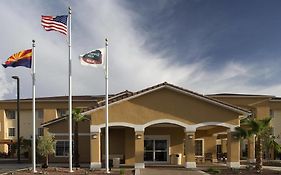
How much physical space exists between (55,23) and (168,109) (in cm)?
1122

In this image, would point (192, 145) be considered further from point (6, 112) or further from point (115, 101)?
point (6, 112)

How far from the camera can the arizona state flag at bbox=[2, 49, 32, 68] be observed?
25.0 m

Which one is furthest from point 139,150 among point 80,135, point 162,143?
point 80,135

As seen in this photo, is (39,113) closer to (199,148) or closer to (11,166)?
(11,166)

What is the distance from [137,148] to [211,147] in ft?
37.2

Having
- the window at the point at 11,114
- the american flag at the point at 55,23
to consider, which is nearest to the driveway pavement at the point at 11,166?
the american flag at the point at 55,23

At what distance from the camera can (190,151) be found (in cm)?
3197

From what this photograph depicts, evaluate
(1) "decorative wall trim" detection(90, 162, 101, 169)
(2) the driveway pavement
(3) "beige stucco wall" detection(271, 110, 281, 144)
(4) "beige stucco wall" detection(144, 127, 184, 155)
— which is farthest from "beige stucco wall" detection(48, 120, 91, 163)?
(3) "beige stucco wall" detection(271, 110, 281, 144)

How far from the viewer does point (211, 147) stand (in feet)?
134

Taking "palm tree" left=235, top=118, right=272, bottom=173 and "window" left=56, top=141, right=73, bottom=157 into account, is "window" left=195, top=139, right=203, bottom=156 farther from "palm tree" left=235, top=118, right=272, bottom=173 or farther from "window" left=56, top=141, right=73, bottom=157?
"window" left=56, top=141, right=73, bottom=157

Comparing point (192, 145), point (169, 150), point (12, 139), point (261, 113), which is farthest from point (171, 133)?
point (12, 139)

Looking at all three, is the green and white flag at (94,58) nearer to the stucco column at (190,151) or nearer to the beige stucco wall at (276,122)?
the stucco column at (190,151)

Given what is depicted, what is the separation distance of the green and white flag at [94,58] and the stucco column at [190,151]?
9146 millimetres

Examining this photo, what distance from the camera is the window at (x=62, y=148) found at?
4347 cm
